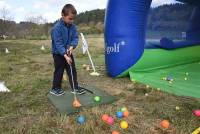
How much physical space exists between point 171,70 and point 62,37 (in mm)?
2957

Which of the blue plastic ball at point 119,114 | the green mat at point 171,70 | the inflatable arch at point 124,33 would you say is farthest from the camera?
the inflatable arch at point 124,33

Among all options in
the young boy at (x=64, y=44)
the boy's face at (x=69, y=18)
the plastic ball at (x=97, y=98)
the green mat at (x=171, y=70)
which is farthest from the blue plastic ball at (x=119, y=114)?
the boy's face at (x=69, y=18)

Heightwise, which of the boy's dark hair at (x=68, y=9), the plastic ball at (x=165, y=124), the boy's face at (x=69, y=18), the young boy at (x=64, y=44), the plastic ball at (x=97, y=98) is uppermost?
the boy's dark hair at (x=68, y=9)

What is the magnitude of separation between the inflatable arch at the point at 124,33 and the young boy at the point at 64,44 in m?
1.25

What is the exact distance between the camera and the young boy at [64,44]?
4.66m

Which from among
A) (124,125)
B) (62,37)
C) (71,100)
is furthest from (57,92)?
(124,125)

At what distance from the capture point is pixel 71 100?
15.0ft

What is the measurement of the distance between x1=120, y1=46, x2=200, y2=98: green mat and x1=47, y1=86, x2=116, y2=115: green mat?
106 centimetres

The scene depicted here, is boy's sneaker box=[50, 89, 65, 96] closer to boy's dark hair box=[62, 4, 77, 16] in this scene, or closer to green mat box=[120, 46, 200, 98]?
boy's dark hair box=[62, 4, 77, 16]

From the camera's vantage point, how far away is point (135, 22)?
6.04m

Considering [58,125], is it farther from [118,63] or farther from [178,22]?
[178,22]

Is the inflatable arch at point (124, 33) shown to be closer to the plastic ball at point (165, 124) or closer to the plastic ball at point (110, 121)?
the plastic ball at point (110, 121)

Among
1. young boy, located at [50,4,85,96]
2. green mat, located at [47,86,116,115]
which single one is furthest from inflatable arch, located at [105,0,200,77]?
young boy, located at [50,4,85,96]

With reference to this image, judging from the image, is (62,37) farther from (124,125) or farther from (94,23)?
(94,23)
